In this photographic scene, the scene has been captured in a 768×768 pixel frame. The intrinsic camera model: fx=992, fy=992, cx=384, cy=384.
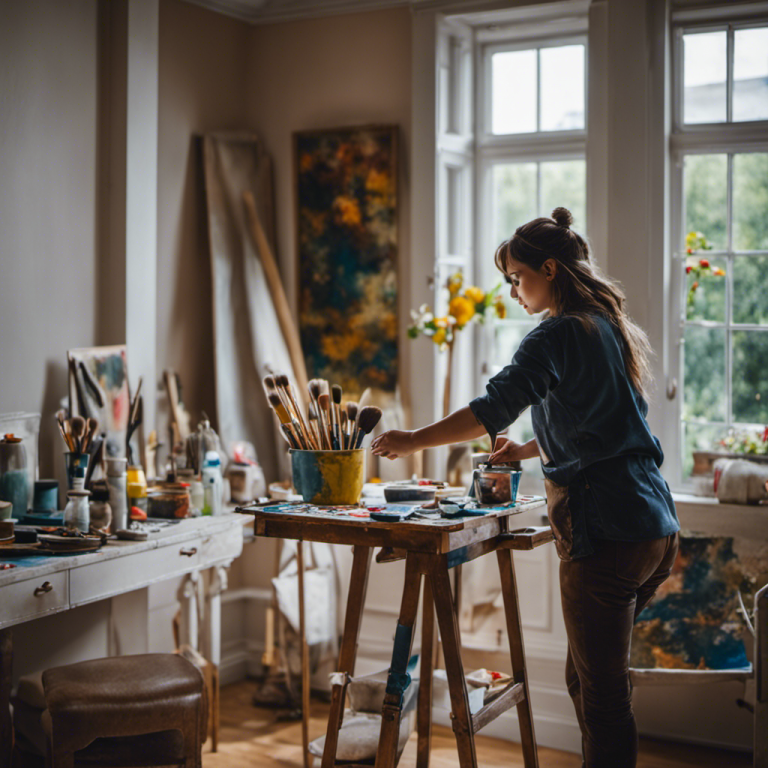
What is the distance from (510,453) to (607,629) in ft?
2.25

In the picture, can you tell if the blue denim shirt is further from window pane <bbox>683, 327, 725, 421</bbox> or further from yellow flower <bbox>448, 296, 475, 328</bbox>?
window pane <bbox>683, 327, 725, 421</bbox>

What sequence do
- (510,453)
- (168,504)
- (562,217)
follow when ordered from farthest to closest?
1. (168,504)
2. (510,453)
3. (562,217)

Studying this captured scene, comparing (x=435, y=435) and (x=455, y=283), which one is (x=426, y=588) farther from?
(x=455, y=283)

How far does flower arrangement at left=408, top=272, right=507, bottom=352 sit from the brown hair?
1.34m

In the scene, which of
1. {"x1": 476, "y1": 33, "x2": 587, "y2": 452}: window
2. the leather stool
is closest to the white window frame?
{"x1": 476, "y1": 33, "x2": 587, "y2": 452}: window

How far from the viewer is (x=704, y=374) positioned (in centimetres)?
411

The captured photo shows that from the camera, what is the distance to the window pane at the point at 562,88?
14.0 ft

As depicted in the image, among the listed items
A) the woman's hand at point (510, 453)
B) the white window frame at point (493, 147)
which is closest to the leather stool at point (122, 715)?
the woman's hand at point (510, 453)

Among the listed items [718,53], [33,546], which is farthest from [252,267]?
[718,53]

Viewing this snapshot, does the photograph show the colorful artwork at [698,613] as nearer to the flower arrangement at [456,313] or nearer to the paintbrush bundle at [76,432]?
the flower arrangement at [456,313]

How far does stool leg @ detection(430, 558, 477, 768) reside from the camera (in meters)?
2.74

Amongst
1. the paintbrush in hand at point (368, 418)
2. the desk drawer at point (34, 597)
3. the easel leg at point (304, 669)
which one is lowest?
the easel leg at point (304, 669)

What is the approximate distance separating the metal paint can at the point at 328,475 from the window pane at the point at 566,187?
198 cm

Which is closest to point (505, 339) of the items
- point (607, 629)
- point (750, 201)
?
point (750, 201)
